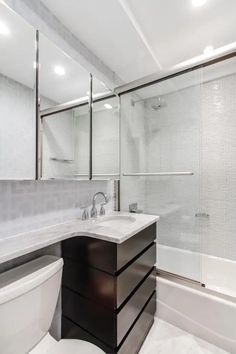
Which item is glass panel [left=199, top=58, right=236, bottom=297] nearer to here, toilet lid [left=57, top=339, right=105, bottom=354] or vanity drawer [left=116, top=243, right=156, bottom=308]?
vanity drawer [left=116, top=243, right=156, bottom=308]

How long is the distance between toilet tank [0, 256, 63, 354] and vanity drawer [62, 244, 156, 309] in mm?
188

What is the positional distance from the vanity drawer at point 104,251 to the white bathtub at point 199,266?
751mm

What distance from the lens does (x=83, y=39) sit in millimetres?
1579

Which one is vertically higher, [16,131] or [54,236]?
[16,131]

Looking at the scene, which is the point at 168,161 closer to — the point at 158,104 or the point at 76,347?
the point at 158,104

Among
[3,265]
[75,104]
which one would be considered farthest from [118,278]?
[75,104]

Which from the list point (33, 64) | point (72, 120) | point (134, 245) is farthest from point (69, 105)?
Answer: point (134, 245)

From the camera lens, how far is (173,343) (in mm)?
1366

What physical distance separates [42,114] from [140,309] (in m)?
1.49

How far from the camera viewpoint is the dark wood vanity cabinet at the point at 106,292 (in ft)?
3.41

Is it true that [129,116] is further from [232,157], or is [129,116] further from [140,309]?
[140,309]

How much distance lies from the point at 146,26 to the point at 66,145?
1143mm

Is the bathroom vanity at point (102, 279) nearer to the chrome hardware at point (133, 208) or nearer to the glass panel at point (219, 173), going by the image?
the chrome hardware at point (133, 208)

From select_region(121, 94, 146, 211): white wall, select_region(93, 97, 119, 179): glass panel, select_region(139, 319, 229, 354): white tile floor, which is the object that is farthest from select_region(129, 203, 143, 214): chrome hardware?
select_region(139, 319, 229, 354): white tile floor
